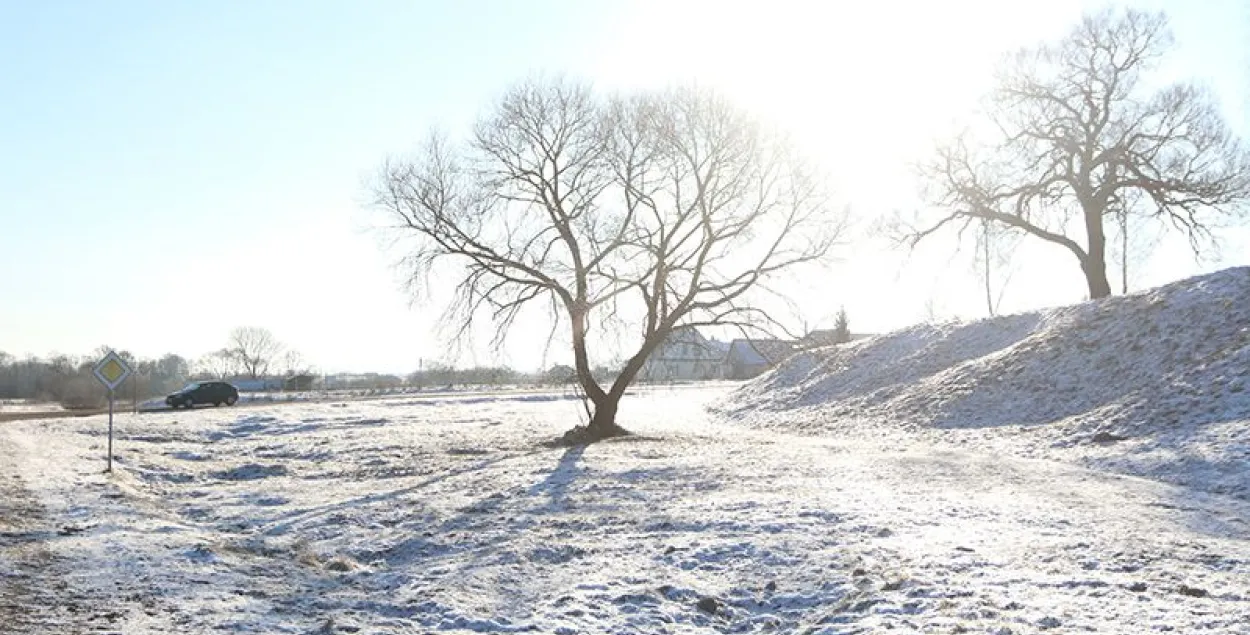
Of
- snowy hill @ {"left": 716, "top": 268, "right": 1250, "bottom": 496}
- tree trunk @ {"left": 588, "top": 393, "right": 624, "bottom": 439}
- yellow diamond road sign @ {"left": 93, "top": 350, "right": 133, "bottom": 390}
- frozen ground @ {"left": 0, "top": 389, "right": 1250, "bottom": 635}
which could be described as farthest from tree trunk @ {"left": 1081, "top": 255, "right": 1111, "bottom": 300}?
yellow diamond road sign @ {"left": 93, "top": 350, "right": 133, "bottom": 390}

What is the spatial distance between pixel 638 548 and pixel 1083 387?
1534 centimetres

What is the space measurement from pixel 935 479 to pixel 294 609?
33.2ft

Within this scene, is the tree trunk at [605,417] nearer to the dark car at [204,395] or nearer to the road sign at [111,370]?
the road sign at [111,370]

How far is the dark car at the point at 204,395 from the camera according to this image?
165 ft

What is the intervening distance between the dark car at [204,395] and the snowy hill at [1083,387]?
3266 cm

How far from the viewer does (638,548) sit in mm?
10695

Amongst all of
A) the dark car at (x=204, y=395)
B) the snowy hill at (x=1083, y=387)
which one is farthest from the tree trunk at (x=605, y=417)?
the dark car at (x=204, y=395)

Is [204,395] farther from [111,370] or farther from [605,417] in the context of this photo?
[605,417]

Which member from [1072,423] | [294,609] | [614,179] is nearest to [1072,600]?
[294,609]

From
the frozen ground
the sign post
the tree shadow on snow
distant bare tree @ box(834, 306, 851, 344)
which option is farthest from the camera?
distant bare tree @ box(834, 306, 851, 344)

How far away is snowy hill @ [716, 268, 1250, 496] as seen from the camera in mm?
15945

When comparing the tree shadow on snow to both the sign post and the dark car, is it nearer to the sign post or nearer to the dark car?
the sign post

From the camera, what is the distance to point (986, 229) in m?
37.0

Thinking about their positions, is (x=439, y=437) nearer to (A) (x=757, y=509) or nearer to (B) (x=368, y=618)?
(A) (x=757, y=509)
